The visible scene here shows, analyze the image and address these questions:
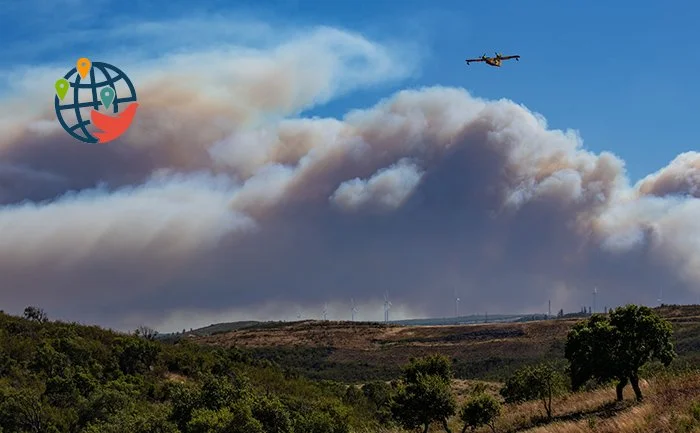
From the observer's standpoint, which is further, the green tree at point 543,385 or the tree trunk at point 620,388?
the green tree at point 543,385

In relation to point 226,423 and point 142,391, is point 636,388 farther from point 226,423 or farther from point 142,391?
point 142,391

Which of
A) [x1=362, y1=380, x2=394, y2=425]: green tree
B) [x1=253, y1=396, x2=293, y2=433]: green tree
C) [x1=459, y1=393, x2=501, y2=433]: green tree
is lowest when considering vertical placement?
[x1=362, y1=380, x2=394, y2=425]: green tree

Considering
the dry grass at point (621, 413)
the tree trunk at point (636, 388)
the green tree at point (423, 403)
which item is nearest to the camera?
the dry grass at point (621, 413)

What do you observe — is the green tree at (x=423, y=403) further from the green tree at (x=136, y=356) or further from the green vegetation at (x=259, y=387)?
the green tree at (x=136, y=356)

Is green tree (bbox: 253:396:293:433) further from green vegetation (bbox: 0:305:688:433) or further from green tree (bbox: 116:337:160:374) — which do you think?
green tree (bbox: 116:337:160:374)

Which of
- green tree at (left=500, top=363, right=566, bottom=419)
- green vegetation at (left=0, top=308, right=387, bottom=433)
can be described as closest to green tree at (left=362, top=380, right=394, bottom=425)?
Answer: green vegetation at (left=0, top=308, right=387, bottom=433)

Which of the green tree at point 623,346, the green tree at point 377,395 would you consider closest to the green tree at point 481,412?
the green tree at point 623,346

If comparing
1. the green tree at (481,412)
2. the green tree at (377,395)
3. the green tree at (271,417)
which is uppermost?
the green tree at (481,412)

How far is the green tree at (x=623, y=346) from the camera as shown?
52.1 metres

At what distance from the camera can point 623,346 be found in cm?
5325

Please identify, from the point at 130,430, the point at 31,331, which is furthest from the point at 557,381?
the point at 31,331

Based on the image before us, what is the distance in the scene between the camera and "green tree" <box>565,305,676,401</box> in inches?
2051

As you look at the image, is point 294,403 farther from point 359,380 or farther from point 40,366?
point 359,380

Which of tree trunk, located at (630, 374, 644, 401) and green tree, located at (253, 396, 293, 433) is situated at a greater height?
tree trunk, located at (630, 374, 644, 401)
